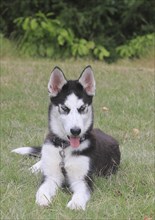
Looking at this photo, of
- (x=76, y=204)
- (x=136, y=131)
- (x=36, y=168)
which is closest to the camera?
(x=76, y=204)

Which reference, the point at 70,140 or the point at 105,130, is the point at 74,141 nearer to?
the point at 70,140

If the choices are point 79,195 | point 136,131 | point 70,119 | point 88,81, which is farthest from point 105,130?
point 79,195

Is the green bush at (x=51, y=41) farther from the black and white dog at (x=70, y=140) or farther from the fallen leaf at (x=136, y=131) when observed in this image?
the black and white dog at (x=70, y=140)

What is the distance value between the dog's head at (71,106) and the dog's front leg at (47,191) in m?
0.34

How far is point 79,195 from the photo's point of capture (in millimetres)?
4051

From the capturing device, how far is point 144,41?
1327 cm

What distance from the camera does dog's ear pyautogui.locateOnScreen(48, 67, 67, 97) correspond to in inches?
172

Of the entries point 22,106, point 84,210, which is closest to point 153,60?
point 22,106

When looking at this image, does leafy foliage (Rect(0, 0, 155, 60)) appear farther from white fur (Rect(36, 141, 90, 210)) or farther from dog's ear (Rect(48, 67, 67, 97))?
white fur (Rect(36, 141, 90, 210))

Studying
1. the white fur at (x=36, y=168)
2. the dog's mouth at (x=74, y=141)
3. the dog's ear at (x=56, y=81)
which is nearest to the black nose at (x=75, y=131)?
the dog's mouth at (x=74, y=141)

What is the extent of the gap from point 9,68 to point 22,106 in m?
2.69

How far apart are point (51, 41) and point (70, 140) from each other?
8.53 m

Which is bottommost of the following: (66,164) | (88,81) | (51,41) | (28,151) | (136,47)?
(136,47)

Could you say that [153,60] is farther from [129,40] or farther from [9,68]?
[9,68]
